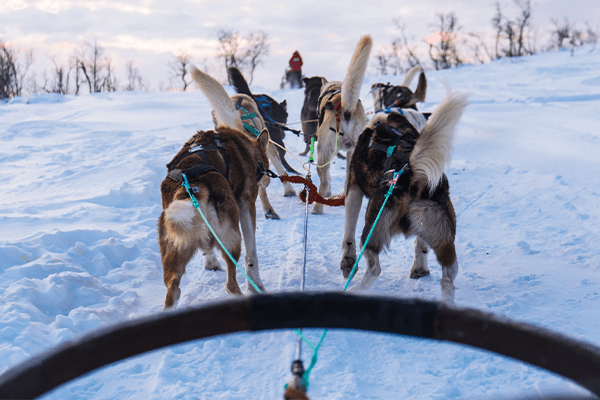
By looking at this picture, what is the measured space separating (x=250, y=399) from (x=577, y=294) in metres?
2.76

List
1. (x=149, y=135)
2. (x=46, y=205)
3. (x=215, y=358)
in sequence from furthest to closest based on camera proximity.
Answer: (x=149, y=135) → (x=46, y=205) → (x=215, y=358)

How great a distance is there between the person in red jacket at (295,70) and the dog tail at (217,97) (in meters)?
19.8

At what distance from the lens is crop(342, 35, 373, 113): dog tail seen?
183 inches

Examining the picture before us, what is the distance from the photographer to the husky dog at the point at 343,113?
4758 mm

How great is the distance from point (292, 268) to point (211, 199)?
1.58m

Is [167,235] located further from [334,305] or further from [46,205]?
[46,205]

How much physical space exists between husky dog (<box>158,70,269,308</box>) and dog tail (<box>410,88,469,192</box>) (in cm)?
130

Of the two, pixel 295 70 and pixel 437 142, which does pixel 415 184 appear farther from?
pixel 295 70

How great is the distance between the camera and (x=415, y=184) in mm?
2895

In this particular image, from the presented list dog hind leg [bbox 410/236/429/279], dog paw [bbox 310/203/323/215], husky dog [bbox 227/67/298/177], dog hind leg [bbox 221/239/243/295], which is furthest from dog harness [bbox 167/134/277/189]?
husky dog [bbox 227/67/298/177]

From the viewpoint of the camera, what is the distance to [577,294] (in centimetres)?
343

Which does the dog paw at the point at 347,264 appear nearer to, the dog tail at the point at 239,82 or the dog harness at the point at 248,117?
the dog harness at the point at 248,117

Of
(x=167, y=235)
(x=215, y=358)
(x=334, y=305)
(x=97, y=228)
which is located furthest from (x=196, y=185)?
(x=97, y=228)

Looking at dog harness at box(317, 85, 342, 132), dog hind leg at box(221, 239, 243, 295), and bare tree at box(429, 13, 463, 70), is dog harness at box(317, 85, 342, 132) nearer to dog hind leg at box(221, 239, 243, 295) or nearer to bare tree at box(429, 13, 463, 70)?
dog hind leg at box(221, 239, 243, 295)
